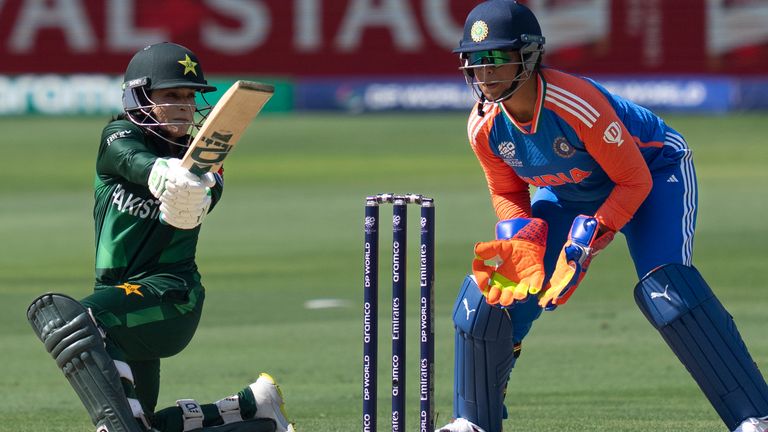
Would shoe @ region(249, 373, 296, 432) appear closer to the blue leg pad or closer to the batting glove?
the blue leg pad

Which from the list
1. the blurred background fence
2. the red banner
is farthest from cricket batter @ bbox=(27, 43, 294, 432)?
the red banner

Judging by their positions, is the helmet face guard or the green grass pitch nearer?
the helmet face guard

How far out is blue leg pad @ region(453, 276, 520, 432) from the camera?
5527 millimetres

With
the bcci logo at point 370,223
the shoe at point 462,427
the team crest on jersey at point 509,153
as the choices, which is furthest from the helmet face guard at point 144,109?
the shoe at point 462,427

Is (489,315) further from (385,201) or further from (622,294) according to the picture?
(622,294)

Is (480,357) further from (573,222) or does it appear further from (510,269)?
(573,222)

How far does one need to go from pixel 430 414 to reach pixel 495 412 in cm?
58

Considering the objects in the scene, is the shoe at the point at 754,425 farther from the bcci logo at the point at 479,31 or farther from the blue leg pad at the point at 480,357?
the bcci logo at the point at 479,31

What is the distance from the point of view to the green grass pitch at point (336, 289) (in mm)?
6992

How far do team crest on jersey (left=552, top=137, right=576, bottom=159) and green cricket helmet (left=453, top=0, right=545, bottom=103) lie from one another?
0.27 m

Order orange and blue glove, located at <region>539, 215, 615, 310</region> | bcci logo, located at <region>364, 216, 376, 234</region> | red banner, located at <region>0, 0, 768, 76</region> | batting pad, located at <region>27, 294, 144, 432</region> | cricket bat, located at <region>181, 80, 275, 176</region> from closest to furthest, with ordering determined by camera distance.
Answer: cricket bat, located at <region>181, 80, 275, 176</region>, batting pad, located at <region>27, 294, 144, 432</region>, bcci logo, located at <region>364, 216, 376, 234</region>, orange and blue glove, located at <region>539, 215, 615, 310</region>, red banner, located at <region>0, 0, 768, 76</region>

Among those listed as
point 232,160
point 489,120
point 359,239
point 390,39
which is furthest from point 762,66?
point 489,120

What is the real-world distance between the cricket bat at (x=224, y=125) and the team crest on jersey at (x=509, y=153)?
46.2 inches

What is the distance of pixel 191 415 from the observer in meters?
5.53
